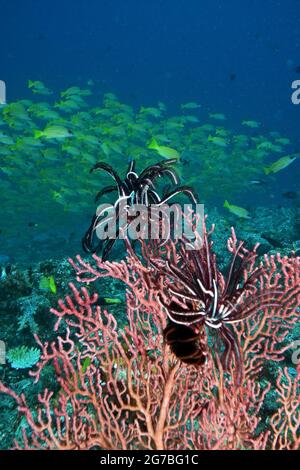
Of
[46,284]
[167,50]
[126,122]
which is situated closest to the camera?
[46,284]

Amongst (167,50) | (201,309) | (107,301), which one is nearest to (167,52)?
(167,50)

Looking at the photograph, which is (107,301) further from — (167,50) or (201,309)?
(167,50)

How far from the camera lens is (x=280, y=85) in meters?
110

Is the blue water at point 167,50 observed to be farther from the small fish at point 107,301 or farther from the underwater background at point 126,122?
the small fish at point 107,301

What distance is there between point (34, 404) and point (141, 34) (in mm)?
128053

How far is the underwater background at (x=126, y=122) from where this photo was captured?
10.3m

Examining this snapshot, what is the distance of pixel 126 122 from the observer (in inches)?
674

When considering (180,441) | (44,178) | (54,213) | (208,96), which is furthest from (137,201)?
(208,96)

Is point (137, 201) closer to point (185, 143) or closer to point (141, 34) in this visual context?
point (185, 143)

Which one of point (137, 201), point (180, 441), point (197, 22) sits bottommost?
point (180, 441)

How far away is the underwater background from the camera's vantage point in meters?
10.3

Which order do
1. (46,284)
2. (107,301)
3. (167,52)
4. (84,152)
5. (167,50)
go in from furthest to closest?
(167,50)
(167,52)
(84,152)
(46,284)
(107,301)

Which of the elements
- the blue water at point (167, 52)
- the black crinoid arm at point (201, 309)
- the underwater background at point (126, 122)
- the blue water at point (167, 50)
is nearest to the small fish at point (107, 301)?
the underwater background at point (126, 122)

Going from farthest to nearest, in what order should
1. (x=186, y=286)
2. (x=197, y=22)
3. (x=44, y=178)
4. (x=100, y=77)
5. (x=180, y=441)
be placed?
1. (x=197, y=22)
2. (x=100, y=77)
3. (x=44, y=178)
4. (x=180, y=441)
5. (x=186, y=286)
